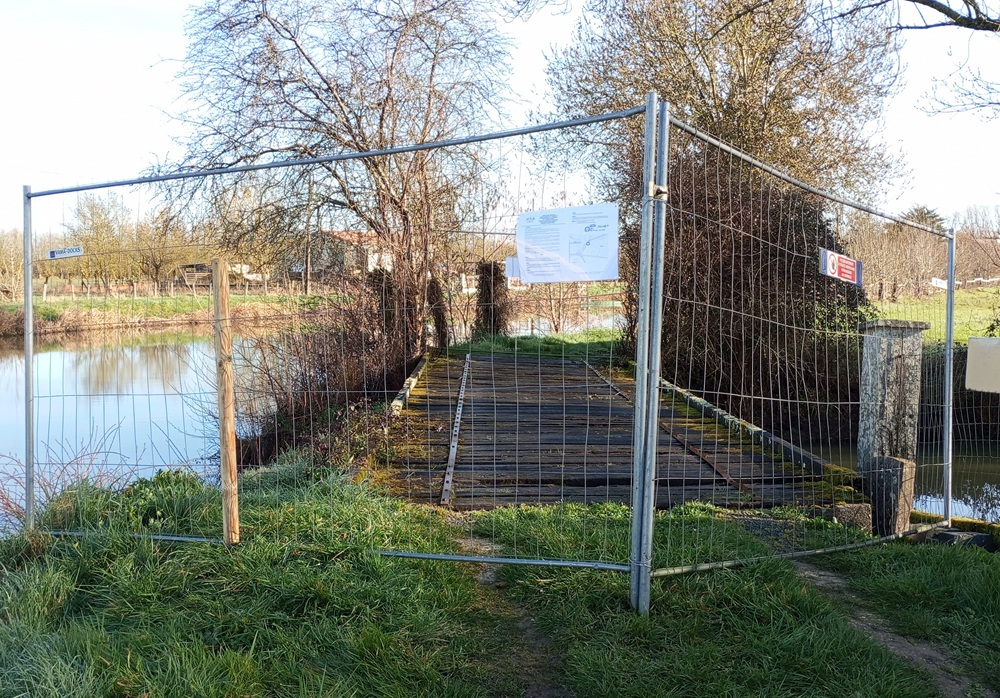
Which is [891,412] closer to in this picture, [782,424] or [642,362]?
[782,424]

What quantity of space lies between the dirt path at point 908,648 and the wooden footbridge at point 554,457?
1.29 m

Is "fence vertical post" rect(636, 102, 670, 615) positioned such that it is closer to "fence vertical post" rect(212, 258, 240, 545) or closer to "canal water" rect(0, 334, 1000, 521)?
"fence vertical post" rect(212, 258, 240, 545)

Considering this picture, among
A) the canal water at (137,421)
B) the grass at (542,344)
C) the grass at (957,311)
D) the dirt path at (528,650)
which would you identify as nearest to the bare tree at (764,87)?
the grass at (957,311)

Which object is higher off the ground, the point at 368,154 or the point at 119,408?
the point at 368,154

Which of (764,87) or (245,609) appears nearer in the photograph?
(245,609)

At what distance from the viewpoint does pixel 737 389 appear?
1081 cm

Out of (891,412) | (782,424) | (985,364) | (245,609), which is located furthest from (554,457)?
(245,609)

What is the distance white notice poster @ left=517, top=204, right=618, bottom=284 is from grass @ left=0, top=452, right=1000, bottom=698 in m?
1.53

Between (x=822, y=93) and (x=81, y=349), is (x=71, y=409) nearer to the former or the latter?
(x=81, y=349)

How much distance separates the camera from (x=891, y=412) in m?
5.30

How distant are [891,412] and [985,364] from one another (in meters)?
0.69

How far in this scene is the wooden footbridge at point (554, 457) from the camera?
581 centimetres

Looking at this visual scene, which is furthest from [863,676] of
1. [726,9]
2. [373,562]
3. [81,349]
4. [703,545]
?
[726,9]

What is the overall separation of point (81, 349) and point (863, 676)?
6.35m
